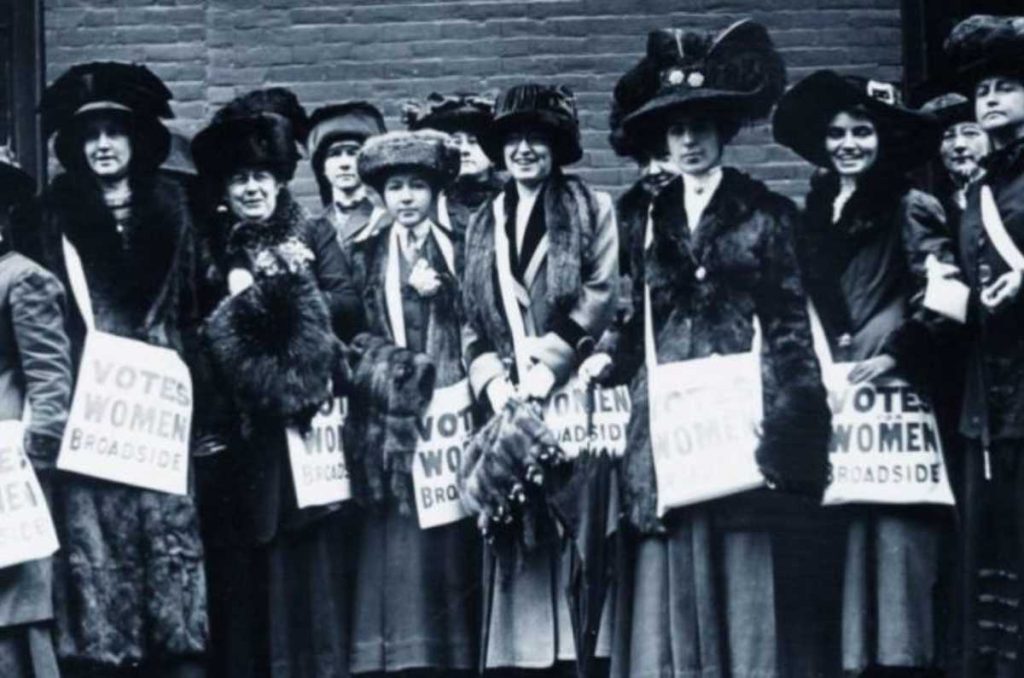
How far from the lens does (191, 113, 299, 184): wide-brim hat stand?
10539 mm

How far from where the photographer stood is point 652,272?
392 inches

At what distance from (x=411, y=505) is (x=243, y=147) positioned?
5.40 ft

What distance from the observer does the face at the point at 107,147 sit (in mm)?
10461

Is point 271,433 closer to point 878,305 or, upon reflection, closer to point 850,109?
point 878,305

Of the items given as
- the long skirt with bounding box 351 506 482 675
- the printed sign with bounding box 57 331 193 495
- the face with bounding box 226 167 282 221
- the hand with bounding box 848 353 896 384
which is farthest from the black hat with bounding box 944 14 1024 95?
the printed sign with bounding box 57 331 193 495

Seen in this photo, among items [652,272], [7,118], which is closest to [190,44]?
[7,118]

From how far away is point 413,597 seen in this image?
1022 cm

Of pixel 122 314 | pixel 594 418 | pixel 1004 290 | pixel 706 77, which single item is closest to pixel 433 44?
pixel 706 77

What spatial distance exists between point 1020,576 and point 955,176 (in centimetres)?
198

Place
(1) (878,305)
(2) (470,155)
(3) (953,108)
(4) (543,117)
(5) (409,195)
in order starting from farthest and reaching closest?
(2) (470,155)
(3) (953,108)
(5) (409,195)
(4) (543,117)
(1) (878,305)

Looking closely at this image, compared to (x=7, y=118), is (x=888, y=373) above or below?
below

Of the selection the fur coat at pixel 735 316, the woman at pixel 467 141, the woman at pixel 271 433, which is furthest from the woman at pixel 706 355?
the woman at pixel 271 433

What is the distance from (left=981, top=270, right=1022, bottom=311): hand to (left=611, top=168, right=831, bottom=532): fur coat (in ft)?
2.32

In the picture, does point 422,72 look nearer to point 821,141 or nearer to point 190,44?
point 190,44
